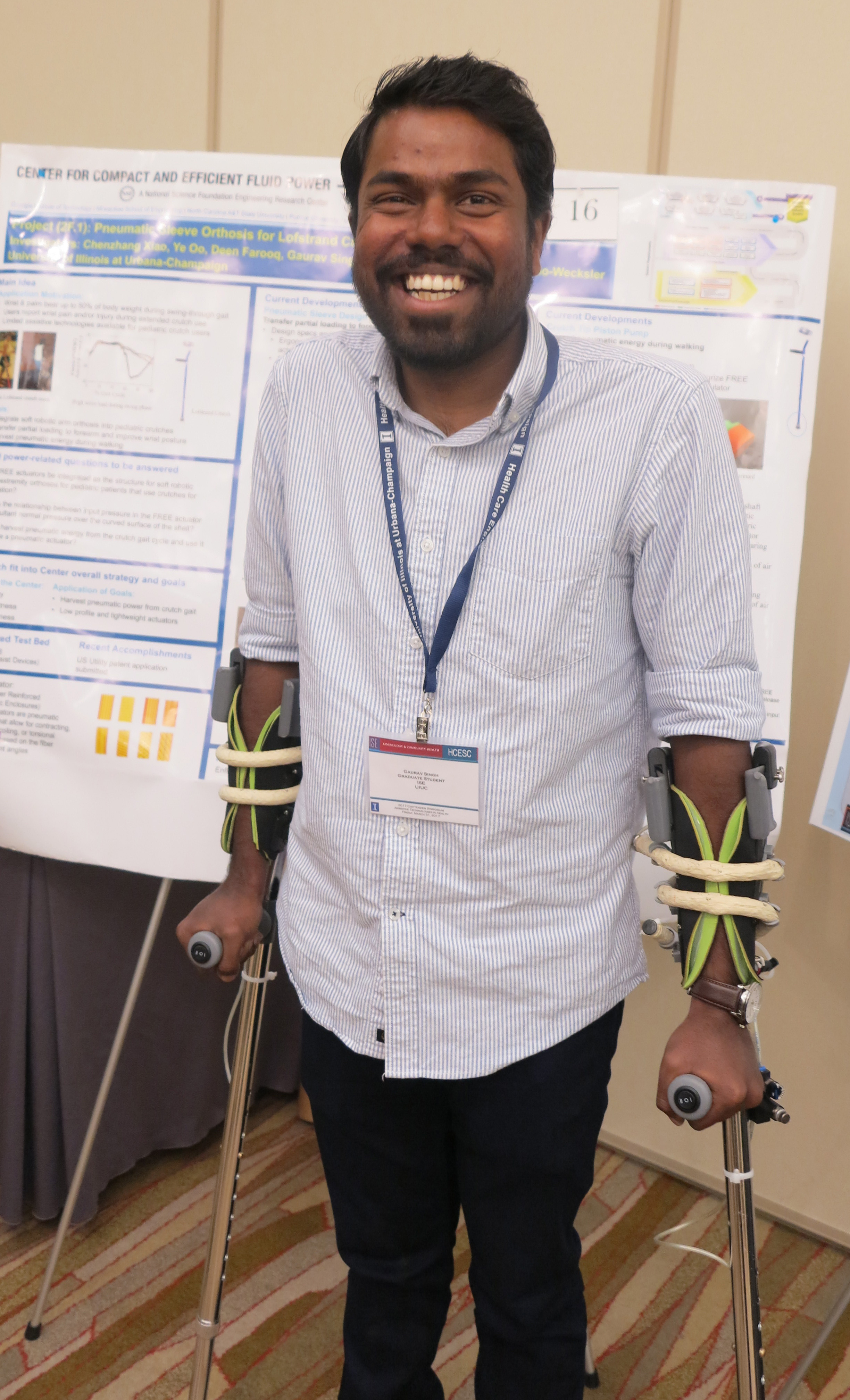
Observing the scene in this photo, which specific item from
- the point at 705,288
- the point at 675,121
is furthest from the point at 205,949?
the point at 675,121

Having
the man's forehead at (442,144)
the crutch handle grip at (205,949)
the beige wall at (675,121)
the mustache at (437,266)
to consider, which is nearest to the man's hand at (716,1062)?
the crutch handle grip at (205,949)

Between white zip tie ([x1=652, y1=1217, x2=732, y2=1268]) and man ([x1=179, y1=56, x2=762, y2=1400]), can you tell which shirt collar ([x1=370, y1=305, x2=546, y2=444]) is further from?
white zip tie ([x1=652, y1=1217, x2=732, y2=1268])

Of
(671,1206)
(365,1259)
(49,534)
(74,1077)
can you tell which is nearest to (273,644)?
(49,534)

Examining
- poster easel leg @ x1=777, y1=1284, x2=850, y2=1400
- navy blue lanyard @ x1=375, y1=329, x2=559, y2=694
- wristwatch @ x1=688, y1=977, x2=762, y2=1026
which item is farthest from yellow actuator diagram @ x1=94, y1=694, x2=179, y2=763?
poster easel leg @ x1=777, y1=1284, x2=850, y2=1400

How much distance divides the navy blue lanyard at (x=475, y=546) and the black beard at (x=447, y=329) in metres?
0.07

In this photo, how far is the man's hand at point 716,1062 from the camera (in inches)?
41.0

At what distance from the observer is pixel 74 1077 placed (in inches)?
79.7

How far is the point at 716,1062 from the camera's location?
1.06 m

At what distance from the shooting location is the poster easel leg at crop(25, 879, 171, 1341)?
5.82ft

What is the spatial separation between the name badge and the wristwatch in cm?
28

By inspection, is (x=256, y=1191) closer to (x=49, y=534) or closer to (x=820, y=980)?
(x=820, y=980)

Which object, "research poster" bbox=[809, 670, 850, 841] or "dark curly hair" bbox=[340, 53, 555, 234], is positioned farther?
"research poster" bbox=[809, 670, 850, 841]

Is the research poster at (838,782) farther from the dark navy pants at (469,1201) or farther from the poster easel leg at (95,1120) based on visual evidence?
the poster easel leg at (95,1120)

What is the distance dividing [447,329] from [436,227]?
95 mm
